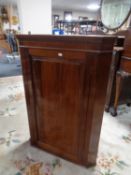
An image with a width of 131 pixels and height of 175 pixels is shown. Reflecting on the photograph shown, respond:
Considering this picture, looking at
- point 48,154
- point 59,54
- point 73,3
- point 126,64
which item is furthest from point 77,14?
point 48,154

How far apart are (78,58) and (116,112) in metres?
1.38

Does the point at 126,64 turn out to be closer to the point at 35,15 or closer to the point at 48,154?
the point at 48,154

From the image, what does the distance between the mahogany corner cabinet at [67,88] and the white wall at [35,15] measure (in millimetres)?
2064

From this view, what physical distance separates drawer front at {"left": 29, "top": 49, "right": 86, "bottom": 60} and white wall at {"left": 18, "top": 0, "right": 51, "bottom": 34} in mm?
2114

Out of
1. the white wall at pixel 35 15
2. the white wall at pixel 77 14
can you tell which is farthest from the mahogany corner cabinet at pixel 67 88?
the white wall at pixel 77 14

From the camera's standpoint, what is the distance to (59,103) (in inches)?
42.0

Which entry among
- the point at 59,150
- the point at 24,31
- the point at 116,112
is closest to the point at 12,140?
the point at 59,150

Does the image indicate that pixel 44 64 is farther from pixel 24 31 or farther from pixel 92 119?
pixel 24 31

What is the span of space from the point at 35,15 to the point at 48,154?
2.55 m

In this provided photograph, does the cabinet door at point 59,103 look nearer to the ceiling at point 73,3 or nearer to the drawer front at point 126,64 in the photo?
the drawer front at point 126,64

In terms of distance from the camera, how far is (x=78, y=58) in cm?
85

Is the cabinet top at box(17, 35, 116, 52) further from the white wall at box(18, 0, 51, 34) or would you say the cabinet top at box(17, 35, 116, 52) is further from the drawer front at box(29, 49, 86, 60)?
the white wall at box(18, 0, 51, 34)

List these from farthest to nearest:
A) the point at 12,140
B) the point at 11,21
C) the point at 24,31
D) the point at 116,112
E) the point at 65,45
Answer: the point at 11,21 → the point at 24,31 → the point at 116,112 → the point at 12,140 → the point at 65,45

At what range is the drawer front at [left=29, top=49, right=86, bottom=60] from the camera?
0.84m
